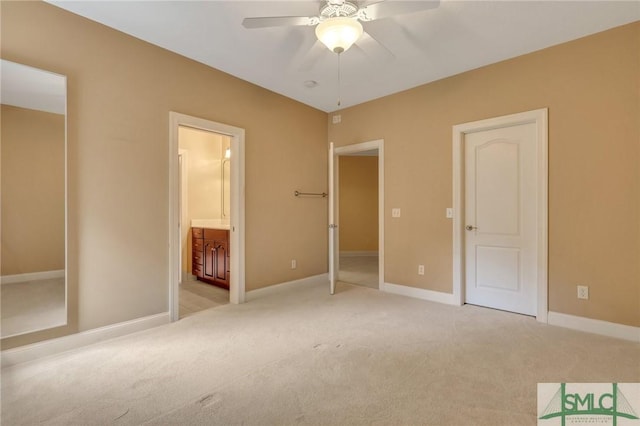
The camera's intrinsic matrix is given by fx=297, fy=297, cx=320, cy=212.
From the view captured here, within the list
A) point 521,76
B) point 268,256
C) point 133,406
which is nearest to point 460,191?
point 521,76

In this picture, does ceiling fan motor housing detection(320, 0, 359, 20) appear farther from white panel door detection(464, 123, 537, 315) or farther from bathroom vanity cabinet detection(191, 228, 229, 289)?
bathroom vanity cabinet detection(191, 228, 229, 289)

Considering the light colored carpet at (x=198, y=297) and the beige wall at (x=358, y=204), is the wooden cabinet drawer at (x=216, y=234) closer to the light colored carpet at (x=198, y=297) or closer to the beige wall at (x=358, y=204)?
the light colored carpet at (x=198, y=297)

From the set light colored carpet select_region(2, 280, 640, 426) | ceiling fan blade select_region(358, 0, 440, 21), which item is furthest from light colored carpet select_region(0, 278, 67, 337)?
ceiling fan blade select_region(358, 0, 440, 21)

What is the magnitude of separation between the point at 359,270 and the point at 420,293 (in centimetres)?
198

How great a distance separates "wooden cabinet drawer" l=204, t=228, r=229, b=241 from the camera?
4129mm

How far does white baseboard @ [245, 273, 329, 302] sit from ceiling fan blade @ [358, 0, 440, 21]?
3178 mm

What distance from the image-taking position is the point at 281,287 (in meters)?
4.14

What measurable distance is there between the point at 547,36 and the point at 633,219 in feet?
5.87

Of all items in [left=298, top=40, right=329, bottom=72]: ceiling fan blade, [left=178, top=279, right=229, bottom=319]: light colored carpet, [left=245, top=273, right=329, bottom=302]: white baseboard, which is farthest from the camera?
[left=245, top=273, right=329, bottom=302]: white baseboard

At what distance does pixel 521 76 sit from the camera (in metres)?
3.09

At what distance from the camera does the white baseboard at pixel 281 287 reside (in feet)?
12.4

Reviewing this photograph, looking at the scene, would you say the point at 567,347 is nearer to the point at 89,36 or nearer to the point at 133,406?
the point at 133,406

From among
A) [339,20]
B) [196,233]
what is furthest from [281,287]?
[339,20]

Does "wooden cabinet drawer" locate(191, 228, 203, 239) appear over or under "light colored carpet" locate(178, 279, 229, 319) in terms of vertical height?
over
